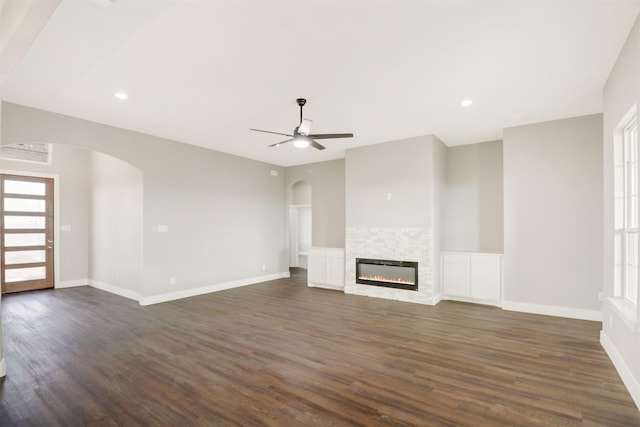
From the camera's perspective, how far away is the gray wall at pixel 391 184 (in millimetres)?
5594

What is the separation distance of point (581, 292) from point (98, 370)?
6.33m

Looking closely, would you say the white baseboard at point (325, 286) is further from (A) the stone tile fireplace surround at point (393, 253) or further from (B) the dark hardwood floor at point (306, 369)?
(B) the dark hardwood floor at point (306, 369)

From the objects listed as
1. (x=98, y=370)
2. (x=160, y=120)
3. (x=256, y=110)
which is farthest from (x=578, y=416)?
(x=160, y=120)

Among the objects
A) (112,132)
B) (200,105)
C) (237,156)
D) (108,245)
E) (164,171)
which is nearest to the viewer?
(200,105)

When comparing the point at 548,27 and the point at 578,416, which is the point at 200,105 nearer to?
the point at 548,27

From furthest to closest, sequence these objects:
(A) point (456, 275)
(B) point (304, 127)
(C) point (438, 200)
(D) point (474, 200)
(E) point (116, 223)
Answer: (E) point (116, 223) → (D) point (474, 200) → (C) point (438, 200) → (A) point (456, 275) → (B) point (304, 127)

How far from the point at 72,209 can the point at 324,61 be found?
7383 millimetres

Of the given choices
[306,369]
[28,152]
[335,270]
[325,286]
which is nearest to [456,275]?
[335,270]

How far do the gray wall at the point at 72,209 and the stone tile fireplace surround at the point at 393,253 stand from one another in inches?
249

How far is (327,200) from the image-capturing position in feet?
25.8

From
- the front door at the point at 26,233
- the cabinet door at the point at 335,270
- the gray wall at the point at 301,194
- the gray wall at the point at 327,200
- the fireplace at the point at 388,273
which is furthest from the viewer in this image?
the gray wall at the point at 301,194

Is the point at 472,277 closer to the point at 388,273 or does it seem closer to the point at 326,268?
the point at 388,273

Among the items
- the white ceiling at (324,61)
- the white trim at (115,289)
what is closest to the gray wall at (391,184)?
the white ceiling at (324,61)

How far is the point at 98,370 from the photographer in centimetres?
306
